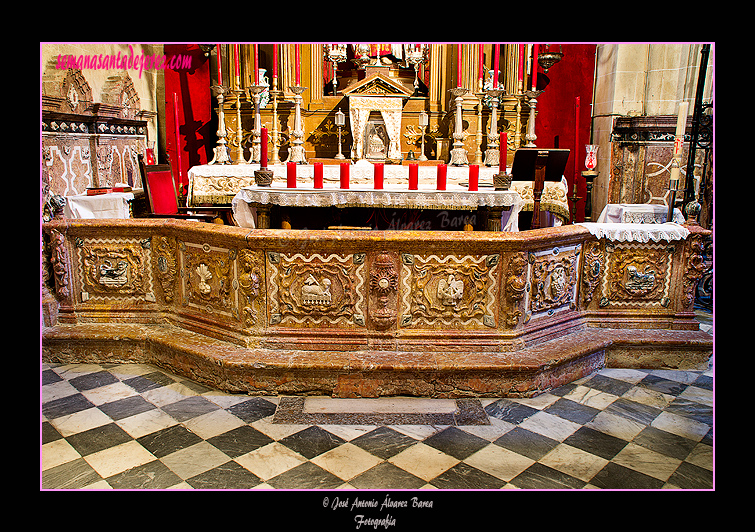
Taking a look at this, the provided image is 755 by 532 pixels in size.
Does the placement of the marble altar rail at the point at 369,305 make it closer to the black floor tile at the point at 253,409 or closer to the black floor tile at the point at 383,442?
the black floor tile at the point at 253,409

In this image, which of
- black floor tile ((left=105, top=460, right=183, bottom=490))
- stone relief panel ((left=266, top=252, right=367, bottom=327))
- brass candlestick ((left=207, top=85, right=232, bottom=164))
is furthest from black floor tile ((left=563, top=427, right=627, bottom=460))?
brass candlestick ((left=207, top=85, right=232, bottom=164))

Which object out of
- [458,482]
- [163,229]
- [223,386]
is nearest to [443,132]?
[163,229]

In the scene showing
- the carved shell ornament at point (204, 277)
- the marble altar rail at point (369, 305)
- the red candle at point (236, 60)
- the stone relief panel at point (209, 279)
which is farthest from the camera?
the red candle at point (236, 60)

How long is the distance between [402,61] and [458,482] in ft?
17.0

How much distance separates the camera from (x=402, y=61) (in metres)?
6.21

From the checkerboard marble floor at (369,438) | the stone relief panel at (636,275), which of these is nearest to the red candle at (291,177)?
the checkerboard marble floor at (369,438)

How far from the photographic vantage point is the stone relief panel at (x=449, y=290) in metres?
3.20

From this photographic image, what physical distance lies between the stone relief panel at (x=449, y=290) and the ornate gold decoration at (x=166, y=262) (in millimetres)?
1586

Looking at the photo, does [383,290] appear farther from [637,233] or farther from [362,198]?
[637,233]

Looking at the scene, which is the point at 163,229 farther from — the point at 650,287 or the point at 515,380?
the point at 650,287

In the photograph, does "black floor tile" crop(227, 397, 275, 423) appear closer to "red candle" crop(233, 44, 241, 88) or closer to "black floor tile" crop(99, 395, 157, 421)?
"black floor tile" crop(99, 395, 157, 421)

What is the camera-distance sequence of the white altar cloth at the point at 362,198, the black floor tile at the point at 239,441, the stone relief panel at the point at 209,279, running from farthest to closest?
the white altar cloth at the point at 362,198, the stone relief panel at the point at 209,279, the black floor tile at the point at 239,441

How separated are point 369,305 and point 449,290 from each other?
500mm

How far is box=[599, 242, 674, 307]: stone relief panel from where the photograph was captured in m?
3.61
